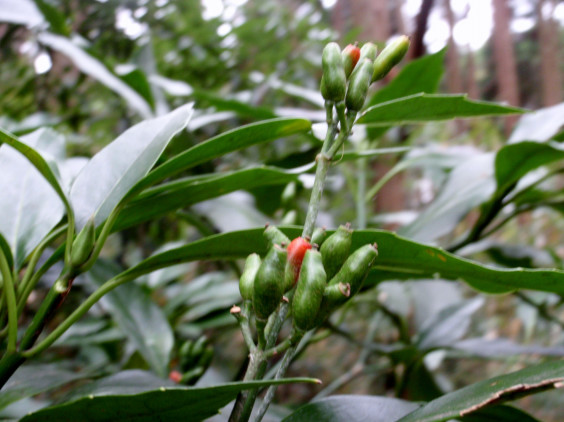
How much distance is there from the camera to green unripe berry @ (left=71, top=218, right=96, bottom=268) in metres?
0.39

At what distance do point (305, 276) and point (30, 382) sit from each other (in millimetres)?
Result: 347

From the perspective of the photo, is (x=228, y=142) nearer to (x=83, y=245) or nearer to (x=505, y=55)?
(x=83, y=245)

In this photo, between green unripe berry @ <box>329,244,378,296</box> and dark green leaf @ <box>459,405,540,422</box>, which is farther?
dark green leaf @ <box>459,405,540,422</box>

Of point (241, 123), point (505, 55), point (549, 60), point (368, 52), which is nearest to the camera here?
point (368, 52)

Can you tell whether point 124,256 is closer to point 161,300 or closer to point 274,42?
point 161,300

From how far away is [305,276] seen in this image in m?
0.33

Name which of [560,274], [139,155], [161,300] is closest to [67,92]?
[161,300]

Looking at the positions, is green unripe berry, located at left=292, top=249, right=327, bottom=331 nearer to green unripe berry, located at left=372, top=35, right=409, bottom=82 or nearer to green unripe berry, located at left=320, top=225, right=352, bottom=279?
green unripe berry, located at left=320, top=225, right=352, bottom=279

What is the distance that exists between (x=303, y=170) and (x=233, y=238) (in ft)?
0.36

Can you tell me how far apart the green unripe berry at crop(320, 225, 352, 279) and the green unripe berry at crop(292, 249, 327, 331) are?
34 millimetres

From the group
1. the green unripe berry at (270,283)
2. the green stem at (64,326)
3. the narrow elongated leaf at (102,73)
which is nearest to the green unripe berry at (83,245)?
the green stem at (64,326)

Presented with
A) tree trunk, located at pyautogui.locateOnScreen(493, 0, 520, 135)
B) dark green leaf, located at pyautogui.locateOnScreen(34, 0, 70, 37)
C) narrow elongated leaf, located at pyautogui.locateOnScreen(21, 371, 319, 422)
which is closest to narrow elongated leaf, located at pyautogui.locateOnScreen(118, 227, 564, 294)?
narrow elongated leaf, located at pyautogui.locateOnScreen(21, 371, 319, 422)

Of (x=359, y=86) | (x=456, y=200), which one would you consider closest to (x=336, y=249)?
(x=359, y=86)

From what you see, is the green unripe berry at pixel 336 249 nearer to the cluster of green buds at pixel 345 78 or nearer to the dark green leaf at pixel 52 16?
the cluster of green buds at pixel 345 78
